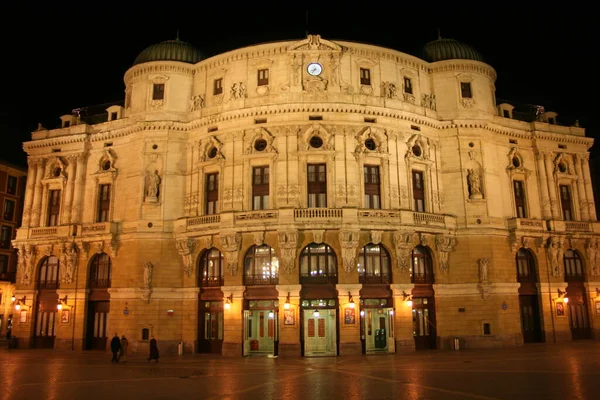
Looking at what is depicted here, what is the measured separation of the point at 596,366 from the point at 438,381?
431 inches

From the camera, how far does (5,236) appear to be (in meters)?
68.0

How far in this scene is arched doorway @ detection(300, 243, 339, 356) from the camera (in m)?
41.4

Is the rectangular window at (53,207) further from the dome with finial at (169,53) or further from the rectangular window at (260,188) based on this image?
the rectangular window at (260,188)

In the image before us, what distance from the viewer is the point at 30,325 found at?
1993 inches

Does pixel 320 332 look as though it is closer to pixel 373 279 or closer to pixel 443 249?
pixel 373 279

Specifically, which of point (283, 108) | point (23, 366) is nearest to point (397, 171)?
point (283, 108)

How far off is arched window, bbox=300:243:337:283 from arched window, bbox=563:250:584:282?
24.7 metres

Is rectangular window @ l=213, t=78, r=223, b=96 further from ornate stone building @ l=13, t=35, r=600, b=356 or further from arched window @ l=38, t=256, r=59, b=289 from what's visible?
arched window @ l=38, t=256, r=59, b=289

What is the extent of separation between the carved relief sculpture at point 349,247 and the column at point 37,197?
31226mm

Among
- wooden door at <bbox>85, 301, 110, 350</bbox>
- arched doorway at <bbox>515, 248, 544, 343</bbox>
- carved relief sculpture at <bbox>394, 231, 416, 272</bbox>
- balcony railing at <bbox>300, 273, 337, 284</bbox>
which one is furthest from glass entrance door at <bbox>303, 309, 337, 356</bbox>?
wooden door at <bbox>85, 301, 110, 350</bbox>

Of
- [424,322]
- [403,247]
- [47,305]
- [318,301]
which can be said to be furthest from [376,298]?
[47,305]

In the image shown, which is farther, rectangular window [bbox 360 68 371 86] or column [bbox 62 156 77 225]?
column [bbox 62 156 77 225]

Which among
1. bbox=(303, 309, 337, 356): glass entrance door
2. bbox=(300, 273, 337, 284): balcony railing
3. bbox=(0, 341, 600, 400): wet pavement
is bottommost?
bbox=(0, 341, 600, 400): wet pavement

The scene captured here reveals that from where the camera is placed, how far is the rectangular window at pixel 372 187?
4447 cm
